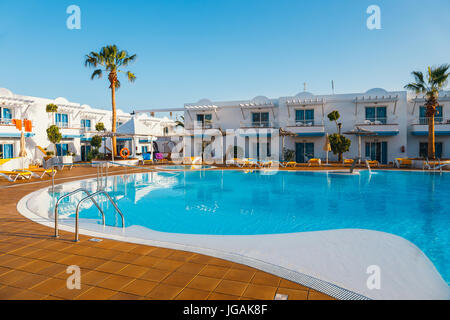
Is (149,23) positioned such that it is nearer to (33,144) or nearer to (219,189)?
(219,189)

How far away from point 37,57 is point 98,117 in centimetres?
2382

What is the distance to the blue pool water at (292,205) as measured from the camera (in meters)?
7.28

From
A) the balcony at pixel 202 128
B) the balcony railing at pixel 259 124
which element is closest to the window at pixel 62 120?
the balcony at pixel 202 128

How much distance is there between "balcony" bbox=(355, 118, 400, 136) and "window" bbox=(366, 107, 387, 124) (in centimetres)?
12

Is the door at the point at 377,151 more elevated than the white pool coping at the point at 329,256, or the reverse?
the door at the point at 377,151

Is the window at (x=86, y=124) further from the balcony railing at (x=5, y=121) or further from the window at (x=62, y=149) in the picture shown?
the balcony railing at (x=5, y=121)

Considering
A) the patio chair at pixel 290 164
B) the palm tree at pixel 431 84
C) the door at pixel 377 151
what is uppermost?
the palm tree at pixel 431 84

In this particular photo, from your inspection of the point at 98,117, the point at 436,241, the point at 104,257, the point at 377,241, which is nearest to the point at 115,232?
the point at 104,257

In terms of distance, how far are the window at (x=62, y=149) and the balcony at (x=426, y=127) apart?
31.8 metres

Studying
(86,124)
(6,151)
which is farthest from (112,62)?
(86,124)

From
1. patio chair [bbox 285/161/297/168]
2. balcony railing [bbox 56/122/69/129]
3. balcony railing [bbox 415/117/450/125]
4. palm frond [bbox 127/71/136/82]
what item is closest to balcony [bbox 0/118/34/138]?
balcony railing [bbox 56/122/69/129]

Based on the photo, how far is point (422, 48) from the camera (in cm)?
1233

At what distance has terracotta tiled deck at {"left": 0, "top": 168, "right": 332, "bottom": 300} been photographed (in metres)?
3.15
